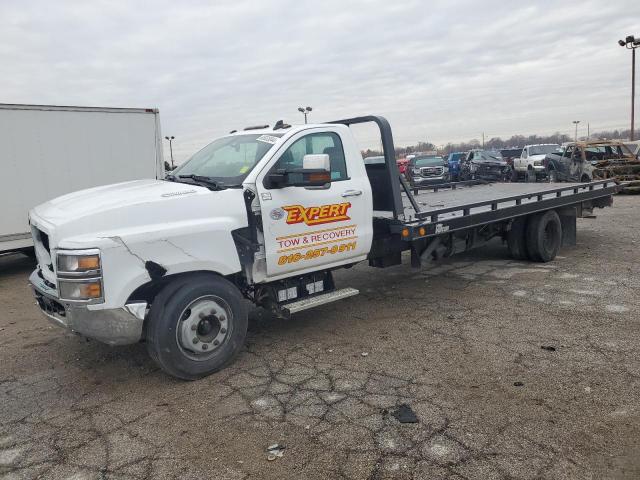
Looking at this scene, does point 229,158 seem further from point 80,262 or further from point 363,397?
point 363,397

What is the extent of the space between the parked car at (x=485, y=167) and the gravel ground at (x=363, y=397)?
1916 centimetres

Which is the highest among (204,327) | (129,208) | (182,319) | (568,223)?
(129,208)

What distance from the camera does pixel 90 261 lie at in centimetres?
386

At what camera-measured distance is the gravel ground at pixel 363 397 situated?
3.20m

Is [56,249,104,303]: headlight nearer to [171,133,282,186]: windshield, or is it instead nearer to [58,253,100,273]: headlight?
[58,253,100,273]: headlight

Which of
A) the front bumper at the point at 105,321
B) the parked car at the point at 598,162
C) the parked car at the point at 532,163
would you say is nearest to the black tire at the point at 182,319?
the front bumper at the point at 105,321

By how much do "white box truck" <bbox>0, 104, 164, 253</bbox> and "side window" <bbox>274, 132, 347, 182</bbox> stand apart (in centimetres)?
616

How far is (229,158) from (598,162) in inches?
654

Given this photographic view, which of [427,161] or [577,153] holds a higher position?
[427,161]

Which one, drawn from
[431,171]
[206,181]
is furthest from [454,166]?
[206,181]

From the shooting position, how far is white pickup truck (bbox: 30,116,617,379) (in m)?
4.01

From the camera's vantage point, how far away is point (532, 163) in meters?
23.0

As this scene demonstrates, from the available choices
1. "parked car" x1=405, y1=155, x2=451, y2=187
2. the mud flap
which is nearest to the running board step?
the mud flap

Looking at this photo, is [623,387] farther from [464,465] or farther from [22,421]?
[22,421]
